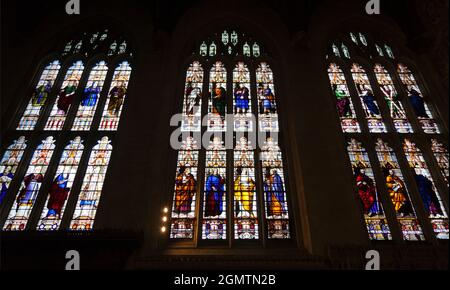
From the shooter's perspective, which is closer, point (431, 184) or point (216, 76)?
point (431, 184)

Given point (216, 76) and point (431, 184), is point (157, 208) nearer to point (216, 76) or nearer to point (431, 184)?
point (216, 76)

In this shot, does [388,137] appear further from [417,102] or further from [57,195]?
[57,195]

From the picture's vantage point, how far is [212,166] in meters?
8.47

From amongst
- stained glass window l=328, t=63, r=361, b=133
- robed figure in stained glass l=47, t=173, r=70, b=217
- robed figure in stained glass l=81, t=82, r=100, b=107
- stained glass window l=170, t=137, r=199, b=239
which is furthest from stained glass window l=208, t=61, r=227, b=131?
robed figure in stained glass l=47, t=173, r=70, b=217

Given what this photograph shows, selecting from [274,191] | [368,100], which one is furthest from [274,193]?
[368,100]

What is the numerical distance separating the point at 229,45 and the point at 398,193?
6.15m

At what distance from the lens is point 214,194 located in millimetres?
8047

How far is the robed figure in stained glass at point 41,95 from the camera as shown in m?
9.70

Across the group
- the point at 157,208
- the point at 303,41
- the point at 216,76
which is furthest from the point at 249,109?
the point at 157,208

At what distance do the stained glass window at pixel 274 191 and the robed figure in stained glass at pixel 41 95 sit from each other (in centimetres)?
582

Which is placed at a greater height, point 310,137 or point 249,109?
point 249,109

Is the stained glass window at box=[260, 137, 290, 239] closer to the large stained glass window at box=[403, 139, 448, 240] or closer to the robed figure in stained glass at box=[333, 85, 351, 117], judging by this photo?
the robed figure in stained glass at box=[333, 85, 351, 117]

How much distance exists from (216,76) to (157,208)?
14.2 ft
